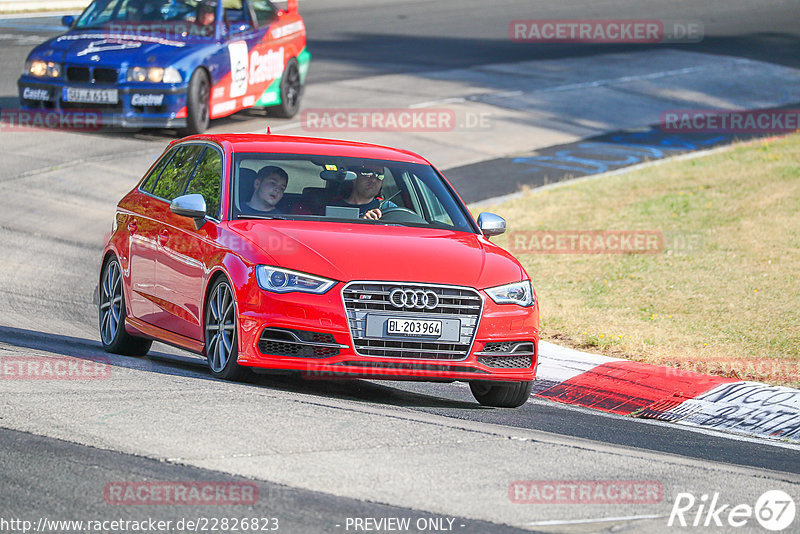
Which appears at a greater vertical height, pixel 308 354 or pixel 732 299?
Result: pixel 308 354

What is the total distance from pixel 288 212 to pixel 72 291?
14.5 ft

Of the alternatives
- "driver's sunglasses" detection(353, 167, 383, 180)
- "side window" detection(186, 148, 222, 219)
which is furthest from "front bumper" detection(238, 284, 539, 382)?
"driver's sunglasses" detection(353, 167, 383, 180)

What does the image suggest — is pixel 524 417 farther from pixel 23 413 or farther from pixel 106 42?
pixel 106 42

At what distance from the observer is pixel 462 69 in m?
29.4

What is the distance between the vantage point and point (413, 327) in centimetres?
782

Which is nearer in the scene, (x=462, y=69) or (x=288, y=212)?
(x=288, y=212)

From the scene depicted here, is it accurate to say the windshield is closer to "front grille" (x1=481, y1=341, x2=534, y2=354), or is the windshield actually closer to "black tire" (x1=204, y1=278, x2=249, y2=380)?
"black tire" (x1=204, y1=278, x2=249, y2=380)

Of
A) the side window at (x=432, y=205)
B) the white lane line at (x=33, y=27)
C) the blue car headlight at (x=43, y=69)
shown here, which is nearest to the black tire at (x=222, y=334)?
the side window at (x=432, y=205)

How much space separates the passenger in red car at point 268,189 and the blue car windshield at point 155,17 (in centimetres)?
1079

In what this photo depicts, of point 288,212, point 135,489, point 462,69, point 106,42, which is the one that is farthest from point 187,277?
point 462,69

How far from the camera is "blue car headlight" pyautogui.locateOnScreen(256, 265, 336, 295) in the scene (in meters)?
7.75
